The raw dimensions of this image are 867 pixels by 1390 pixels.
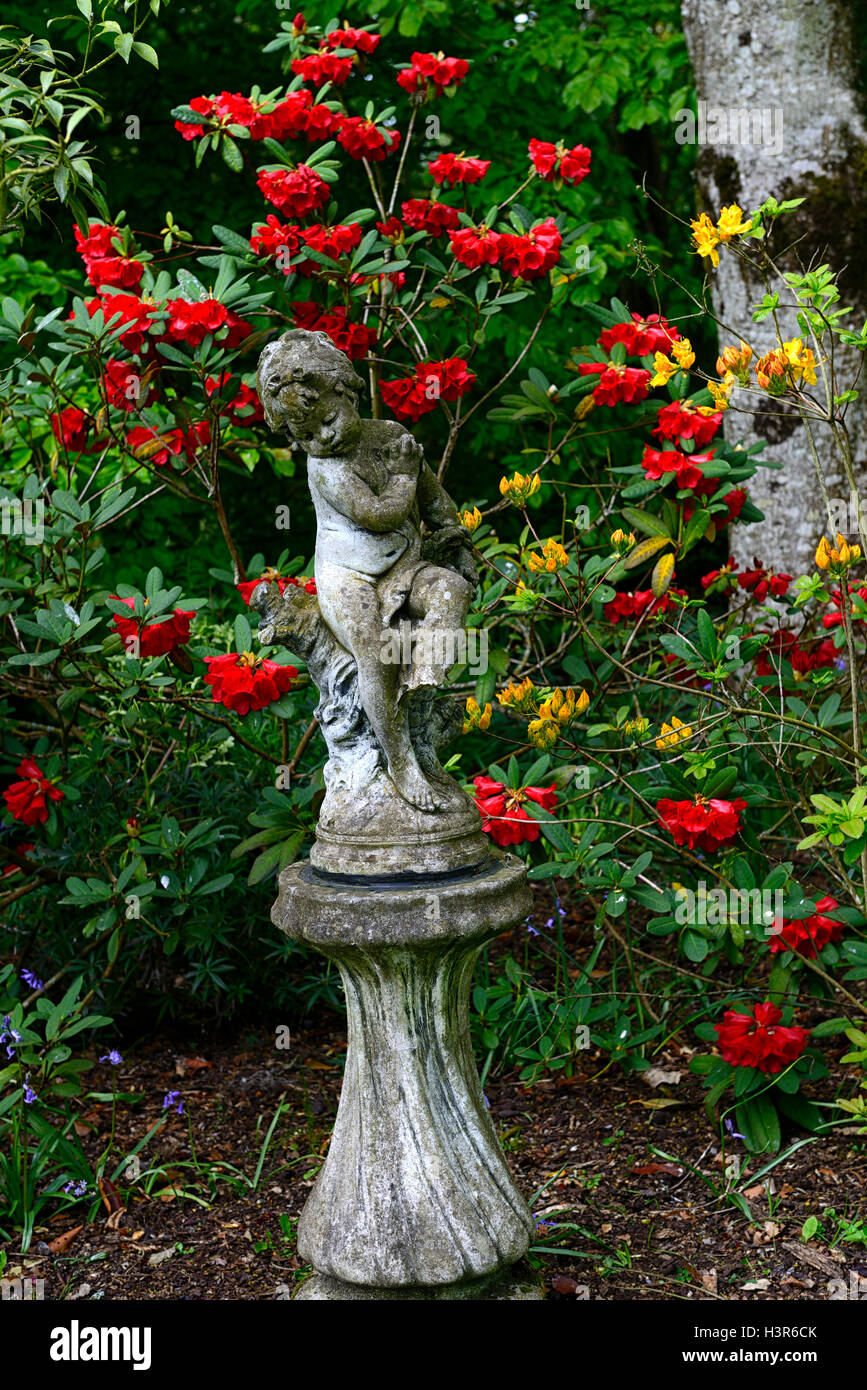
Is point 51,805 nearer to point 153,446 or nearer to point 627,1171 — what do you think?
point 153,446

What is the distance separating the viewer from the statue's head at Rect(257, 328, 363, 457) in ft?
8.38

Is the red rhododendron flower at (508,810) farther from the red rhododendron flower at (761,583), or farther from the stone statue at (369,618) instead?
the red rhododendron flower at (761,583)

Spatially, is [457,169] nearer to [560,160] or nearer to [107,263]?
[560,160]

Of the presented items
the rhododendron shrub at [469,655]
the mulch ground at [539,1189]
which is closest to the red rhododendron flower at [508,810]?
the rhododendron shrub at [469,655]

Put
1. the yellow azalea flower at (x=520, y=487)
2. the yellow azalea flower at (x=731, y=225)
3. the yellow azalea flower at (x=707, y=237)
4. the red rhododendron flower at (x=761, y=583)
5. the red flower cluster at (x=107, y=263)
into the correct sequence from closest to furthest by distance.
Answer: the yellow azalea flower at (x=731, y=225) < the yellow azalea flower at (x=707, y=237) < the yellow azalea flower at (x=520, y=487) < the red flower cluster at (x=107, y=263) < the red rhododendron flower at (x=761, y=583)

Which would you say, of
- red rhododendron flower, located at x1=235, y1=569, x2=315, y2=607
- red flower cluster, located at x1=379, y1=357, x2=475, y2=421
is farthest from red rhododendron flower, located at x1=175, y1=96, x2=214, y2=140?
red rhododendron flower, located at x1=235, y1=569, x2=315, y2=607

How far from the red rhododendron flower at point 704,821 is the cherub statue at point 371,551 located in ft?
2.48

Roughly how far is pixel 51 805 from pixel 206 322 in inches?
62.5

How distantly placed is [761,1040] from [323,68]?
10.0 ft

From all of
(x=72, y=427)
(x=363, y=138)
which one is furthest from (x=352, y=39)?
(x=72, y=427)

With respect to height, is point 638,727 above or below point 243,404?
below

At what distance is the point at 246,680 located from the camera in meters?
3.30

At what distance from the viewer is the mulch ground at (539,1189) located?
122 inches

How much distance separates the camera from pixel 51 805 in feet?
13.4
